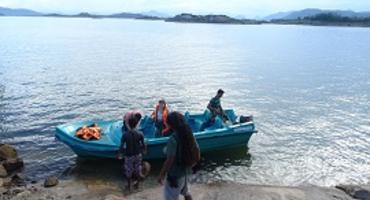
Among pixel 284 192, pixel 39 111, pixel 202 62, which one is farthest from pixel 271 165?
pixel 202 62

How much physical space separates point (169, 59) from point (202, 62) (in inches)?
186

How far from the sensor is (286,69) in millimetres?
43219

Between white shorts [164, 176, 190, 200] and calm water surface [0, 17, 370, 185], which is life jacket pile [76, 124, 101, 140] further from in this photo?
white shorts [164, 176, 190, 200]

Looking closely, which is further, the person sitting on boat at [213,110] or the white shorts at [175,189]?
the person sitting on boat at [213,110]

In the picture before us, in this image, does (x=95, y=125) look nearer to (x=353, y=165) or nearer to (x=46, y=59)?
(x=353, y=165)

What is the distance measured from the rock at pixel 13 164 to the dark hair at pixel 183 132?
9.56 metres

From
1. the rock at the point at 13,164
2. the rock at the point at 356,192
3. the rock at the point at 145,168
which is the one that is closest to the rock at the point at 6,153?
the rock at the point at 13,164

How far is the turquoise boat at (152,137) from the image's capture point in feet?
47.6

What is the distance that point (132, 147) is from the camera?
36.1ft

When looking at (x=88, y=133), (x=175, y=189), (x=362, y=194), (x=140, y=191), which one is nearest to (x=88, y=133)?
(x=88, y=133)

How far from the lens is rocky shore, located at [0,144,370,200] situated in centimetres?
1196

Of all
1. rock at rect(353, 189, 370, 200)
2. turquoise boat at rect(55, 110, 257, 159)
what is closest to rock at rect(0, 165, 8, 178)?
turquoise boat at rect(55, 110, 257, 159)

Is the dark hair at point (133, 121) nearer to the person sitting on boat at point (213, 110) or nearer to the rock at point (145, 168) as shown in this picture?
the rock at point (145, 168)

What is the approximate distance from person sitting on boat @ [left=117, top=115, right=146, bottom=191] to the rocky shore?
0.83m
